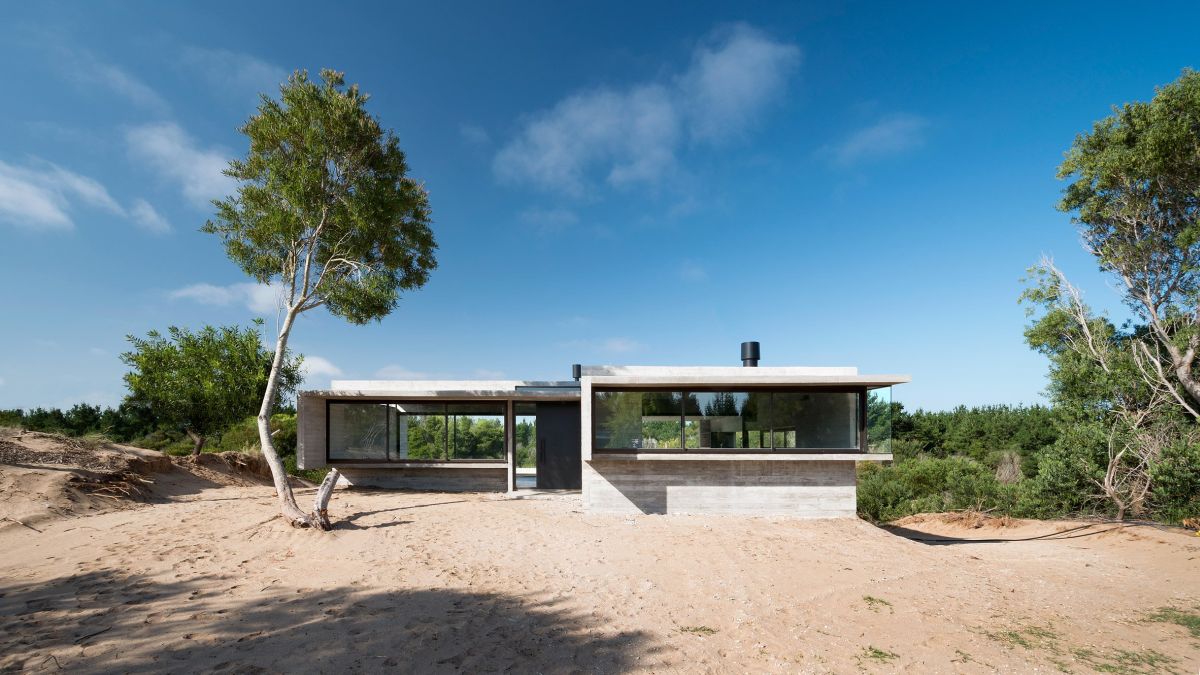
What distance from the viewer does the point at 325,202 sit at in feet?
35.1

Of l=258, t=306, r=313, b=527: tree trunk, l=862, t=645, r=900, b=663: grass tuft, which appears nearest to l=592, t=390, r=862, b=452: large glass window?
l=258, t=306, r=313, b=527: tree trunk

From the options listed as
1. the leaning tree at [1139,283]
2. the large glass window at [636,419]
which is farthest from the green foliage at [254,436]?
the leaning tree at [1139,283]

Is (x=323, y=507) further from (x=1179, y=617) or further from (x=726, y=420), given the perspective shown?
(x=1179, y=617)

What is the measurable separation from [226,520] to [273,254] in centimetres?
592

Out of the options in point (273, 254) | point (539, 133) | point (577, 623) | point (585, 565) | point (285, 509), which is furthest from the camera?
point (539, 133)

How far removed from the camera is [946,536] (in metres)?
13.5

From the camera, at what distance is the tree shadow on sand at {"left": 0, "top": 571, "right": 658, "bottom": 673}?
13.6 feet

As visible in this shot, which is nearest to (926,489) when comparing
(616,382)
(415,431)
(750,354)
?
(750,354)

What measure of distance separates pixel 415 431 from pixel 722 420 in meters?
7.89

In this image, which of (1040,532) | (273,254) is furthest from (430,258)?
(1040,532)

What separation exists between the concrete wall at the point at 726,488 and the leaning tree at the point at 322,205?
20.8 feet

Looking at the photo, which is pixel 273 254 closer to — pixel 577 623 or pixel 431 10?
pixel 431 10

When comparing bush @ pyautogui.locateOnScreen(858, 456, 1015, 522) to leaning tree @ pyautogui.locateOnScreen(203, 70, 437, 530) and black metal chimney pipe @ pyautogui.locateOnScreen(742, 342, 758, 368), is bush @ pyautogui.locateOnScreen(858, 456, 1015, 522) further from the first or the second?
leaning tree @ pyautogui.locateOnScreen(203, 70, 437, 530)

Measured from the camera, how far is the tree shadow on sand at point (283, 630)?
416 centimetres
